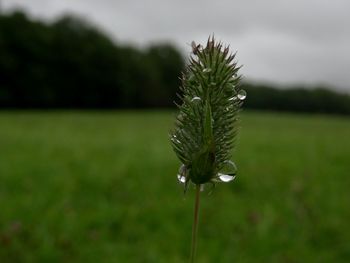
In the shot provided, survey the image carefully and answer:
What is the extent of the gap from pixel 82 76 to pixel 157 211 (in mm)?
53654

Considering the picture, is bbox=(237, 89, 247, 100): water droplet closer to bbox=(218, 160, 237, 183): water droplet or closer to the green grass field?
bbox=(218, 160, 237, 183): water droplet

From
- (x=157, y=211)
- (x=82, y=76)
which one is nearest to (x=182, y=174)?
(x=157, y=211)

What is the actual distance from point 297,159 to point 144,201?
5.41m

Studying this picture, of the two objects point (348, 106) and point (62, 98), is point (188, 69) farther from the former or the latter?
point (348, 106)

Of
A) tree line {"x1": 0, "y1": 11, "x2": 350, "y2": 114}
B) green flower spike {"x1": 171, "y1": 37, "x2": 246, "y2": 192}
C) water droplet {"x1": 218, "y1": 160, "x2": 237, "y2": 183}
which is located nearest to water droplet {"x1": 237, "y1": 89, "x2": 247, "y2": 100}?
green flower spike {"x1": 171, "y1": 37, "x2": 246, "y2": 192}

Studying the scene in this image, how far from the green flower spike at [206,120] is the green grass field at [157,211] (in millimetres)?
4639

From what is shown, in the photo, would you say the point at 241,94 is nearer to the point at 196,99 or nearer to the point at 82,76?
the point at 196,99

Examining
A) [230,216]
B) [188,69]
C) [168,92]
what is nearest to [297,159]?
[230,216]

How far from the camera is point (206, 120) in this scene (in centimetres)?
78

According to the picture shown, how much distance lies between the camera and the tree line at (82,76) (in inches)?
2221

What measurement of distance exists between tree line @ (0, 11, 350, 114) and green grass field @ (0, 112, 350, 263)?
4244cm

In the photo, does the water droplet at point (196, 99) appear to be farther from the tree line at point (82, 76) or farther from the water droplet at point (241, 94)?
the tree line at point (82, 76)

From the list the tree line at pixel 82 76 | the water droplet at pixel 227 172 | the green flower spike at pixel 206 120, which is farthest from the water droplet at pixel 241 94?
the tree line at pixel 82 76

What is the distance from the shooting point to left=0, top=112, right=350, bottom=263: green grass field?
7.52 metres
